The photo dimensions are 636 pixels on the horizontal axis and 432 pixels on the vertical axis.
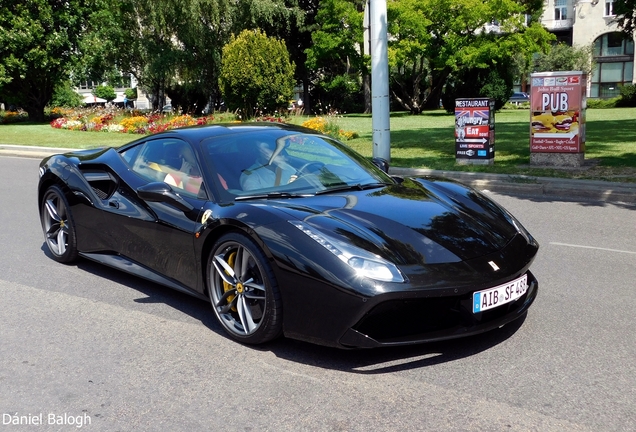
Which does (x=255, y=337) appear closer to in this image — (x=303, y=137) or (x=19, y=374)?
(x=19, y=374)

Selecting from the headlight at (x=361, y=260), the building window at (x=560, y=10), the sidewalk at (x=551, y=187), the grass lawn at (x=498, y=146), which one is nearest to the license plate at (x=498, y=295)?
the headlight at (x=361, y=260)

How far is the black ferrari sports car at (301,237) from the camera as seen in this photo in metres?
3.81

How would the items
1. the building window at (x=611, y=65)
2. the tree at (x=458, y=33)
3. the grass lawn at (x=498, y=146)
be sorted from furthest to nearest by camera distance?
1. the building window at (x=611, y=65)
2. the tree at (x=458, y=33)
3. the grass lawn at (x=498, y=146)

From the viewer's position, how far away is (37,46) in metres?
33.8

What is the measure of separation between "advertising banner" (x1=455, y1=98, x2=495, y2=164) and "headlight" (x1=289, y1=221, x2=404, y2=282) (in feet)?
31.9

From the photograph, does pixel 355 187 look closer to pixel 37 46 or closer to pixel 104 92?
pixel 37 46

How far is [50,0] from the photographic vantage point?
115 ft

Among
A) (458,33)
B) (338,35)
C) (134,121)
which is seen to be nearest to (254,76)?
(134,121)

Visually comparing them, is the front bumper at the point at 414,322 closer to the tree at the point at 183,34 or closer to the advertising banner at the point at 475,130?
the advertising banner at the point at 475,130

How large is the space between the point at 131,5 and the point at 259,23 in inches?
289

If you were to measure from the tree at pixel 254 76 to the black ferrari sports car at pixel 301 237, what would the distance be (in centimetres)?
2130

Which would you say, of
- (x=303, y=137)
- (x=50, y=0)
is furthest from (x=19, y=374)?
(x=50, y=0)

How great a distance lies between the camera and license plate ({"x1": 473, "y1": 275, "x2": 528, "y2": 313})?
3885 millimetres

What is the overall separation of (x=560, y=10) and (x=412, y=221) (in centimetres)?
6539
